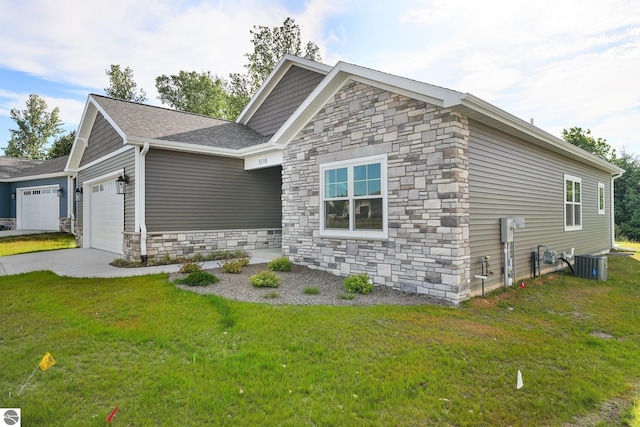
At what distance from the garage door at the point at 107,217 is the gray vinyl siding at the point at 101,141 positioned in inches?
43.3

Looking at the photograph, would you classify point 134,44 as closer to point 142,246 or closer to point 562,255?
point 142,246

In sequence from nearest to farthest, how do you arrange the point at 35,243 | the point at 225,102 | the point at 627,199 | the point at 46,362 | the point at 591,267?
the point at 46,362 < the point at 591,267 < the point at 35,243 < the point at 627,199 < the point at 225,102

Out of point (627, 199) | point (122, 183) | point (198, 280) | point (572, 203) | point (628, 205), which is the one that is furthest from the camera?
point (627, 199)

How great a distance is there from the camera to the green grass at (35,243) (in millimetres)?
12602

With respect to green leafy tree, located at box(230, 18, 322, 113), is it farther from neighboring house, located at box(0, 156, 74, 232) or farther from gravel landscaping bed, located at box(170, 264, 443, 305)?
gravel landscaping bed, located at box(170, 264, 443, 305)

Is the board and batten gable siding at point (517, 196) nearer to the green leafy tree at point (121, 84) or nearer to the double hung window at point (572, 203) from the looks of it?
the double hung window at point (572, 203)

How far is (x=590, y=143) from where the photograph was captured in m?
24.3

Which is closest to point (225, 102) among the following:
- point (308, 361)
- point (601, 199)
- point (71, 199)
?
point (71, 199)

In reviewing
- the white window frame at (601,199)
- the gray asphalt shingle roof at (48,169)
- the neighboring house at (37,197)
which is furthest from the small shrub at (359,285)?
the gray asphalt shingle roof at (48,169)

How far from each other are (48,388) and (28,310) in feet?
10.4

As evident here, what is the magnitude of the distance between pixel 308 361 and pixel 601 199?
48.8 feet

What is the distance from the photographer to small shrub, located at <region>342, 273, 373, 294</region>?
6.46m

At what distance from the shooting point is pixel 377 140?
272 inches

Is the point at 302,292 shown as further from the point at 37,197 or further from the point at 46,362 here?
the point at 37,197
